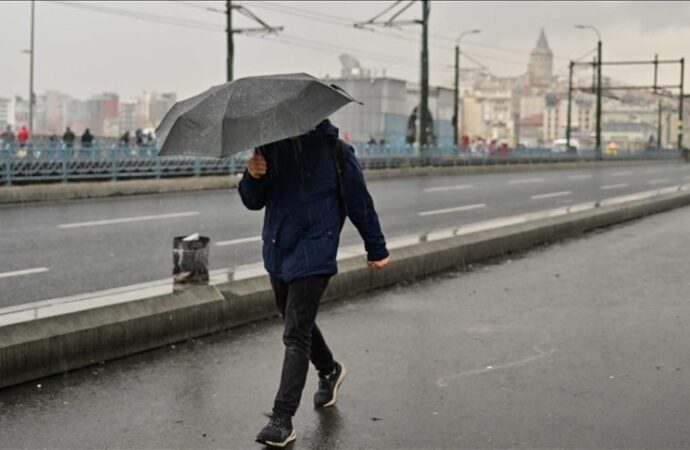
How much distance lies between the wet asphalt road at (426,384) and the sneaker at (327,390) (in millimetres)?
66

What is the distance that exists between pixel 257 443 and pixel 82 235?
1030cm

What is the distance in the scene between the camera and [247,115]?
14.6 feet

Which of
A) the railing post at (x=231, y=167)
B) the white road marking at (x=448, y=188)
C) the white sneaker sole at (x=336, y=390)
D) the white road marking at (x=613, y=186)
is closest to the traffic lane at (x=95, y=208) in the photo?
the white road marking at (x=448, y=188)

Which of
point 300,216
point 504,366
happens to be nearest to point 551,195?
point 504,366

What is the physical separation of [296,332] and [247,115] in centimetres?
115

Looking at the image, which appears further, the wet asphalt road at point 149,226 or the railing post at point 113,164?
the railing post at point 113,164

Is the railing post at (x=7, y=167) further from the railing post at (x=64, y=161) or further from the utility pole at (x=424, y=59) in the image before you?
the utility pole at (x=424, y=59)

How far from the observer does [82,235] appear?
14352 millimetres

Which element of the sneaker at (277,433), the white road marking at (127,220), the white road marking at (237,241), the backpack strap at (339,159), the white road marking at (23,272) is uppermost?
the backpack strap at (339,159)

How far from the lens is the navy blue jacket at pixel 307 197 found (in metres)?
4.72

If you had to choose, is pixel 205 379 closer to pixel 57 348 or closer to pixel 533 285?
pixel 57 348

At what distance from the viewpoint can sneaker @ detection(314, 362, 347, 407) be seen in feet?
17.7

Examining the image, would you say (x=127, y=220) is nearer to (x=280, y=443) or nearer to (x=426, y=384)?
(x=426, y=384)

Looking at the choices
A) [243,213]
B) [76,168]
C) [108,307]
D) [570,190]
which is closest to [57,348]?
A: [108,307]
